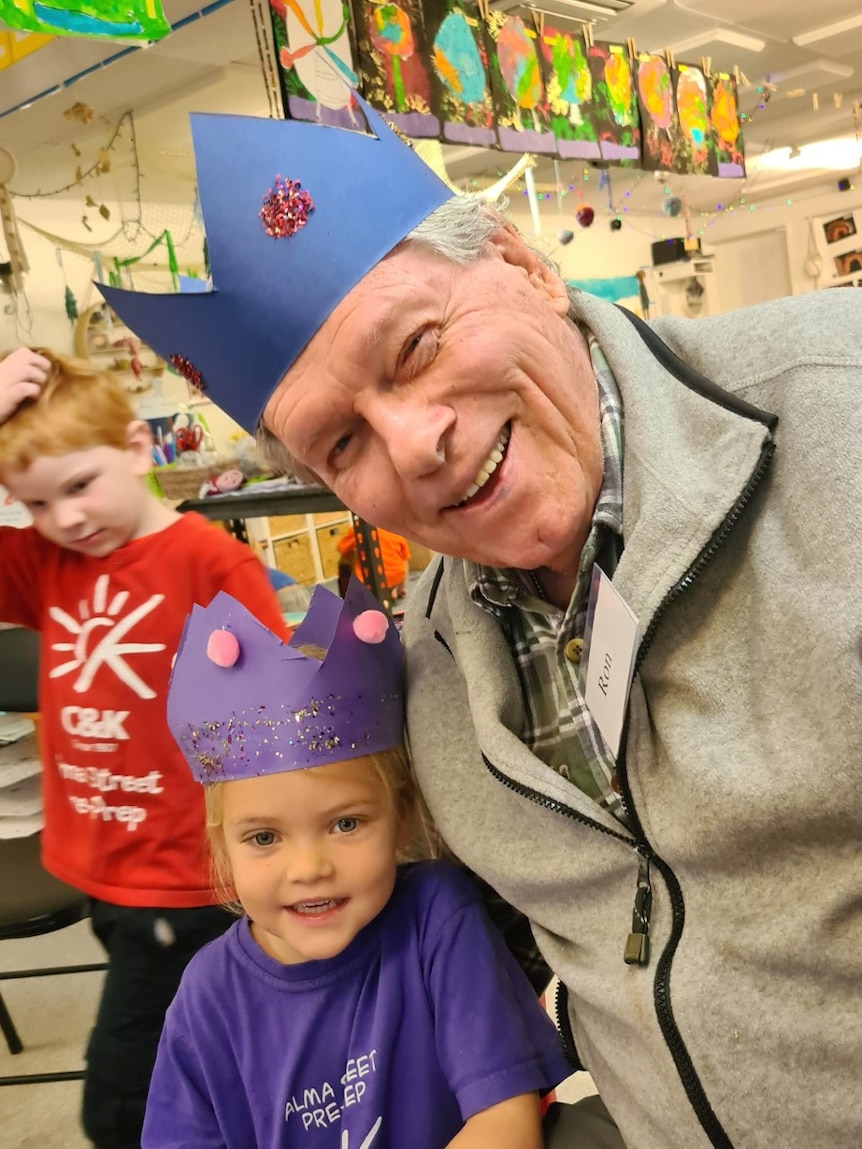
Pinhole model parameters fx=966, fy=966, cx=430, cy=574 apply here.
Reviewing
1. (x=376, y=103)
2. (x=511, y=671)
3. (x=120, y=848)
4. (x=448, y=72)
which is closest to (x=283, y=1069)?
(x=511, y=671)

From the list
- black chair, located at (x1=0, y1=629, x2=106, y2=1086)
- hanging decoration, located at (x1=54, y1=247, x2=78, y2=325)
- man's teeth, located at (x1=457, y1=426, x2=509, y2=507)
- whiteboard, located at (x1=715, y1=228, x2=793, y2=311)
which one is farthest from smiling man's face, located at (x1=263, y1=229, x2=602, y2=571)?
whiteboard, located at (x1=715, y1=228, x2=793, y2=311)

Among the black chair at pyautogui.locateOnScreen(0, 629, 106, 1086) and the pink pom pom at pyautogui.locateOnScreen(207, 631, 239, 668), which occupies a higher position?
the pink pom pom at pyautogui.locateOnScreen(207, 631, 239, 668)

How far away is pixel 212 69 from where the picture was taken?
150 inches

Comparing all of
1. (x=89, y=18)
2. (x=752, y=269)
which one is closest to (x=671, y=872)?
(x=89, y=18)

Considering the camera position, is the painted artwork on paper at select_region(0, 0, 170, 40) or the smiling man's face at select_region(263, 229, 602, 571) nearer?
the smiling man's face at select_region(263, 229, 602, 571)

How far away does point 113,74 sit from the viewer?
370 centimetres

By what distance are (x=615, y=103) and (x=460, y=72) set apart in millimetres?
924

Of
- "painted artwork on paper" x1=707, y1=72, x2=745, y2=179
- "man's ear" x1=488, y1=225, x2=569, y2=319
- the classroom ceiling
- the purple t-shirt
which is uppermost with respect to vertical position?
the classroom ceiling

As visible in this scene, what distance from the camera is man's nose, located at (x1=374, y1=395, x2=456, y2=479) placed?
94 cm

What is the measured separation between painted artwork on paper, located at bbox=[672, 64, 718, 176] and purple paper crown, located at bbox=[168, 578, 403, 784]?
3.48 metres

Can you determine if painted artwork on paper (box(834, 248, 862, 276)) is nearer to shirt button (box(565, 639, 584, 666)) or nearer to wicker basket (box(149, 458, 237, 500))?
wicker basket (box(149, 458, 237, 500))

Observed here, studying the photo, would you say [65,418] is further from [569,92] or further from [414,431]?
[569,92]

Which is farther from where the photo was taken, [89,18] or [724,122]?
[724,122]

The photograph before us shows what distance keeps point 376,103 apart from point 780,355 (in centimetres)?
206
